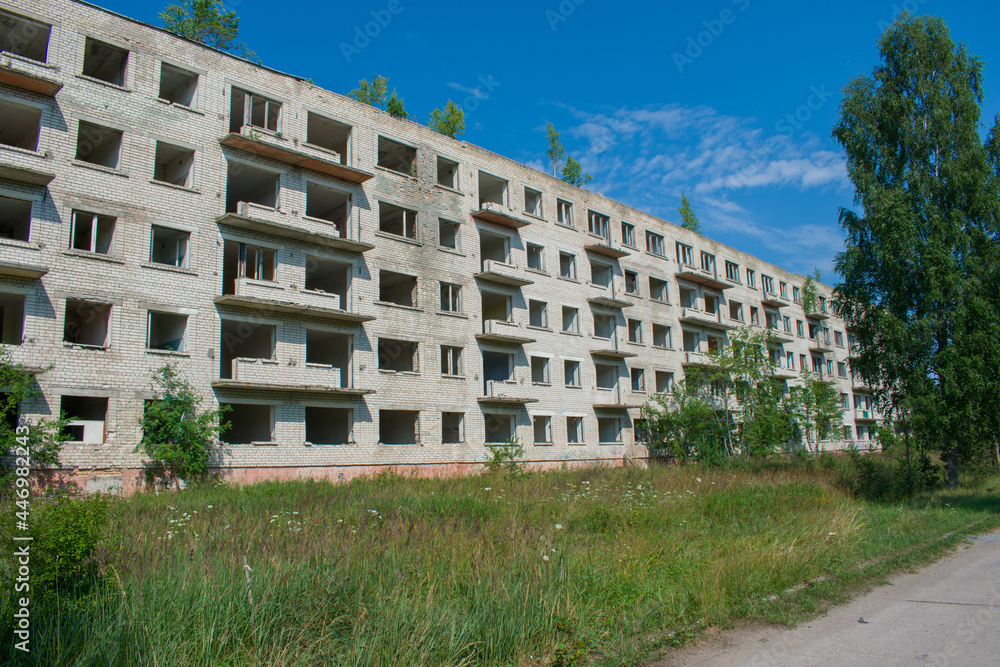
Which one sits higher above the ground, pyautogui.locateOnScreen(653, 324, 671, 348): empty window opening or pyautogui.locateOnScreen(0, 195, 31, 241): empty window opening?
pyautogui.locateOnScreen(0, 195, 31, 241): empty window opening

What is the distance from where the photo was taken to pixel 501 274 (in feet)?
108

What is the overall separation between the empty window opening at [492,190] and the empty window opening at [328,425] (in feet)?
45.4

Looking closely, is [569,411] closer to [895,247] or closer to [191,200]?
[895,247]

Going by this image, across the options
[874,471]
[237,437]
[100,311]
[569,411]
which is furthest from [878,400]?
[100,311]

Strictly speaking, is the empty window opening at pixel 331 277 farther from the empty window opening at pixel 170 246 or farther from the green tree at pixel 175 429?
the green tree at pixel 175 429

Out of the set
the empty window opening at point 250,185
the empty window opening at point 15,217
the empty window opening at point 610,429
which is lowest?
the empty window opening at point 610,429

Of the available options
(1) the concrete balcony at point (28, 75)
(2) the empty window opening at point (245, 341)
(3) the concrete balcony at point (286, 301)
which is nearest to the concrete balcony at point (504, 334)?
(3) the concrete balcony at point (286, 301)

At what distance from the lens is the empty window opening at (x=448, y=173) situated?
33.5 metres

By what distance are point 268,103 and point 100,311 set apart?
36.0 ft

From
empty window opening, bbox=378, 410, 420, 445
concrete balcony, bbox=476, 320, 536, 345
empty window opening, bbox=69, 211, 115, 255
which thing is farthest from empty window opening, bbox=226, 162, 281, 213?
concrete balcony, bbox=476, 320, 536, 345

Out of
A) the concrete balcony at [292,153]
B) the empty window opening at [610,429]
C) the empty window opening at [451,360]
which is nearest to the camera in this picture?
the concrete balcony at [292,153]

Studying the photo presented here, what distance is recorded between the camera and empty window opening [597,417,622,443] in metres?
39.1

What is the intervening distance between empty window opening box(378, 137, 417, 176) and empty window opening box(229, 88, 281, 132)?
5.28 meters

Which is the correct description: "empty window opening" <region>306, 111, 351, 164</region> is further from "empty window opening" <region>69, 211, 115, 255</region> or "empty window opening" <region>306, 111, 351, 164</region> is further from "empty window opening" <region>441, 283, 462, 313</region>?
"empty window opening" <region>69, 211, 115, 255</region>
